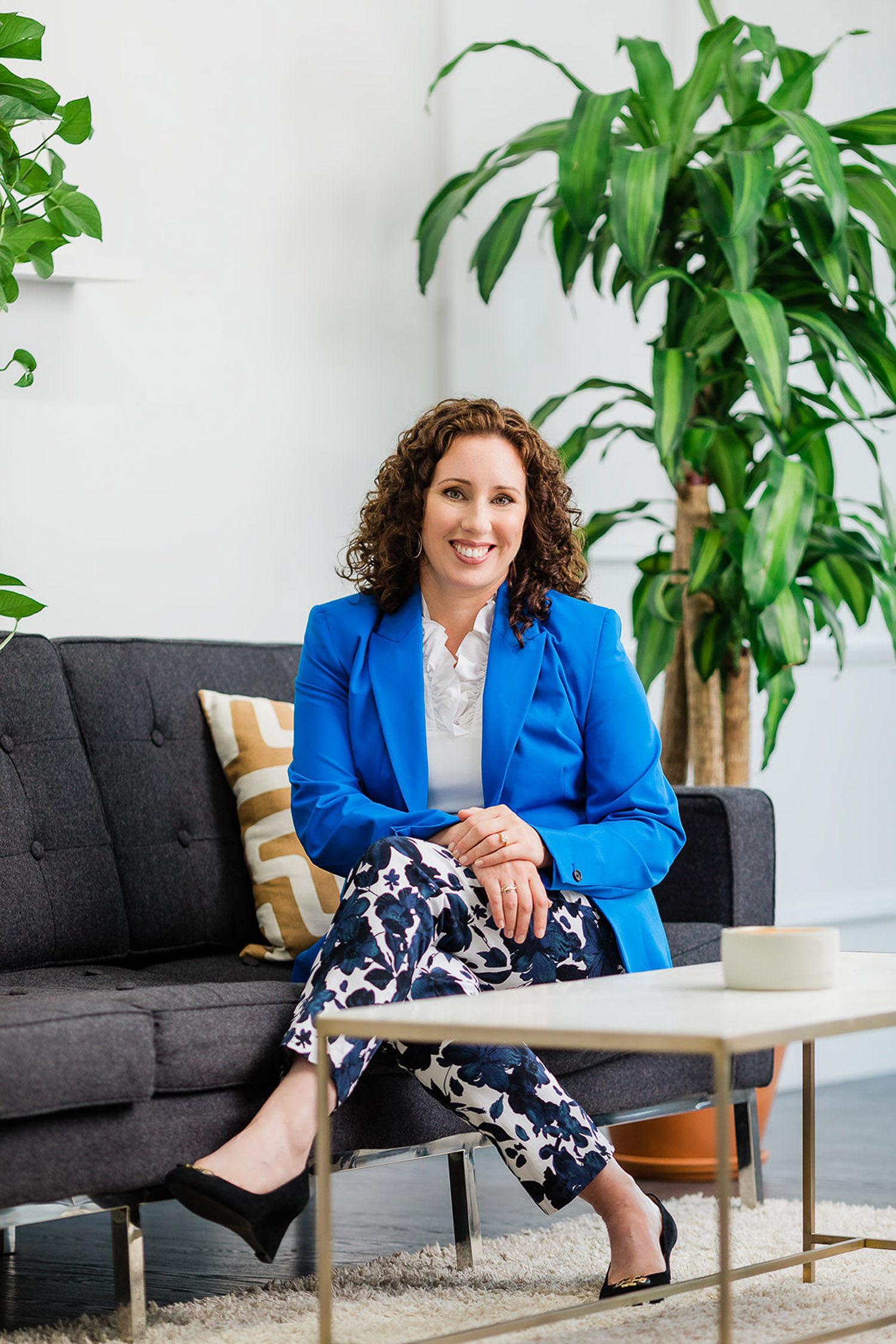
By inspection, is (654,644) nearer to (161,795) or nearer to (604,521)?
(604,521)

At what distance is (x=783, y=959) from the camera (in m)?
1.55

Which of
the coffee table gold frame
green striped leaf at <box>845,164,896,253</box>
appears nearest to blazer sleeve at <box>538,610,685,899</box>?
the coffee table gold frame

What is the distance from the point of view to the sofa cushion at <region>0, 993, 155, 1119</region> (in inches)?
64.1

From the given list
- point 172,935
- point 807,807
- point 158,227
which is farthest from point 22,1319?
point 807,807

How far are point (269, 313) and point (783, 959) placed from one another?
6.66ft

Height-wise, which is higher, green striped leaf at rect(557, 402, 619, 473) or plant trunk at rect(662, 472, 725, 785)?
green striped leaf at rect(557, 402, 619, 473)

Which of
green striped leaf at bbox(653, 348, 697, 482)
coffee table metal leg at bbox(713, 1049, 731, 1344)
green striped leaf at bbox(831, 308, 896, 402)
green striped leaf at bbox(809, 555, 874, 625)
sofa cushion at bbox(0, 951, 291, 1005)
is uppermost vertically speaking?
green striped leaf at bbox(831, 308, 896, 402)

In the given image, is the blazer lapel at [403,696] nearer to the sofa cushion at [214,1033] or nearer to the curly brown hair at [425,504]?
the curly brown hair at [425,504]

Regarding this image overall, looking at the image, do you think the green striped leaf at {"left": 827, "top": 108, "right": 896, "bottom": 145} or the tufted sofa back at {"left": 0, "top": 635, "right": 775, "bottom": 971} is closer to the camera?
the tufted sofa back at {"left": 0, "top": 635, "right": 775, "bottom": 971}

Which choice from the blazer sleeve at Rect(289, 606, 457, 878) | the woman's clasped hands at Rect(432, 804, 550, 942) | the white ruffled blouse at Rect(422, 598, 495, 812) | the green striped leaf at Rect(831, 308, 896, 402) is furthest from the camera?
the green striped leaf at Rect(831, 308, 896, 402)

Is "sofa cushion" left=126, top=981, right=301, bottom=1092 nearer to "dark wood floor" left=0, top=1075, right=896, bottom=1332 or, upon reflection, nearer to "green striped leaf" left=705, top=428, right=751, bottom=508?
"dark wood floor" left=0, top=1075, right=896, bottom=1332

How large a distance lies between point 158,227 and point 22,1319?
6.20 feet

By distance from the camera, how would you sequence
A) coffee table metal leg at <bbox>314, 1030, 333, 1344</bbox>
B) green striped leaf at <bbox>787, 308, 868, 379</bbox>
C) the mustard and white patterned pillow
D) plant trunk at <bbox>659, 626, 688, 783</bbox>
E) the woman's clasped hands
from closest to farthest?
coffee table metal leg at <bbox>314, 1030, 333, 1344</bbox> < the woman's clasped hands < the mustard and white patterned pillow < green striped leaf at <bbox>787, 308, 868, 379</bbox> < plant trunk at <bbox>659, 626, 688, 783</bbox>

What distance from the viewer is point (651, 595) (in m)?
3.07
